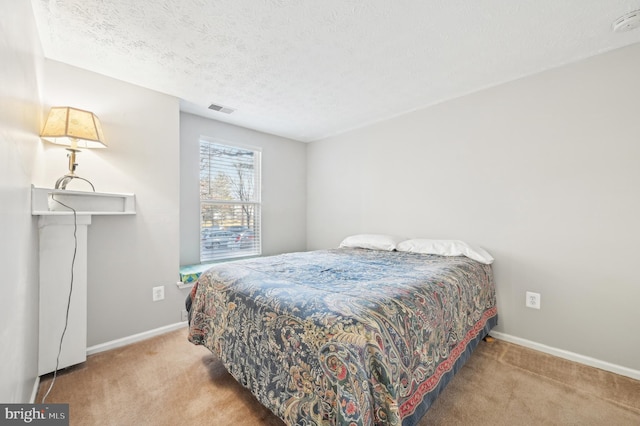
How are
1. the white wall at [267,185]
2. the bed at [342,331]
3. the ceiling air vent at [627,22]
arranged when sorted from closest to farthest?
the bed at [342,331] → the ceiling air vent at [627,22] → the white wall at [267,185]

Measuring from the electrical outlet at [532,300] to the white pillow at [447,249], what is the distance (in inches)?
16.4

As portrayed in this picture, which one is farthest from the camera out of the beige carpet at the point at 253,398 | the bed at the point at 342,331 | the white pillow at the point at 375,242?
the white pillow at the point at 375,242

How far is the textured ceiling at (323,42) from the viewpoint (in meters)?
1.48

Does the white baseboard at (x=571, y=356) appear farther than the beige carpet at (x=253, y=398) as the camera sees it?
Yes

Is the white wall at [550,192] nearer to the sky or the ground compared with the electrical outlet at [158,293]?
nearer to the sky

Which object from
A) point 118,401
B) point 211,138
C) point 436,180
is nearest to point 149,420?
point 118,401

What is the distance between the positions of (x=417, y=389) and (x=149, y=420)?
1.41 metres

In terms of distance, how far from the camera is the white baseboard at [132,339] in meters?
2.10

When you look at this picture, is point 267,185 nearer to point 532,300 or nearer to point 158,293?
point 158,293

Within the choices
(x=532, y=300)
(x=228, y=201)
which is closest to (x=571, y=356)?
(x=532, y=300)

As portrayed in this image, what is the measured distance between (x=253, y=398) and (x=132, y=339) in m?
1.43

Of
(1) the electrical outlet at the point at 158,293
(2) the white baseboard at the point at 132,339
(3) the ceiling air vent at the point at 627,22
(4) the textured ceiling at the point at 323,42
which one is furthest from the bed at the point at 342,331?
(3) the ceiling air vent at the point at 627,22

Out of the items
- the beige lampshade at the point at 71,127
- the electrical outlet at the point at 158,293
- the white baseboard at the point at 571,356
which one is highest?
the beige lampshade at the point at 71,127

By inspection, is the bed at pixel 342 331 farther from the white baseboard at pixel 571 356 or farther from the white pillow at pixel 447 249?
the white baseboard at pixel 571 356
